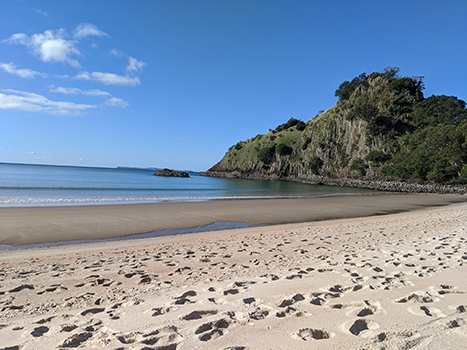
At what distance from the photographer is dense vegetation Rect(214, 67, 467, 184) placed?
42594mm

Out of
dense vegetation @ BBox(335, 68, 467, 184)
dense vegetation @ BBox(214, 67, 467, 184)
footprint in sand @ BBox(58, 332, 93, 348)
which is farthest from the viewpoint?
dense vegetation @ BBox(214, 67, 467, 184)

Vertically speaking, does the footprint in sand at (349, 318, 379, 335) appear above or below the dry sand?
above

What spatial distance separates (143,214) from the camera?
1424 cm

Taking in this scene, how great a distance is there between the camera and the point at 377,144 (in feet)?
209

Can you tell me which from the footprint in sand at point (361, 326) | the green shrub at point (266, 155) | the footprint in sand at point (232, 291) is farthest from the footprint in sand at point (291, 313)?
the green shrub at point (266, 155)

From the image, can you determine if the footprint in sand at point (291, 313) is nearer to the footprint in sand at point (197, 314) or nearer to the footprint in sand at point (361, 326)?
the footprint in sand at point (361, 326)

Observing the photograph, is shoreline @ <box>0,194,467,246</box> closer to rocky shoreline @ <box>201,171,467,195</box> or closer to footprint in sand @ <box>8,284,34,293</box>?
footprint in sand @ <box>8,284,34,293</box>

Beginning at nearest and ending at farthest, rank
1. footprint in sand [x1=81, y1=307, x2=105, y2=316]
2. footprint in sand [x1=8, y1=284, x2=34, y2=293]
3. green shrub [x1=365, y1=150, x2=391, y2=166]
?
footprint in sand [x1=81, y1=307, x2=105, y2=316] → footprint in sand [x1=8, y1=284, x2=34, y2=293] → green shrub [x1=365, y1=150, x2=391, y2=166]

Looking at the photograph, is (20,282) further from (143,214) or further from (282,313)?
(143,214)

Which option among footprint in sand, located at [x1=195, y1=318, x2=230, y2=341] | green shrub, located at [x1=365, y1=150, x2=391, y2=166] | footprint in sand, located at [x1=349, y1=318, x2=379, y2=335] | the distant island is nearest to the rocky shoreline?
the distant island

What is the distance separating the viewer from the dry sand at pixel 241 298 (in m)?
2.49

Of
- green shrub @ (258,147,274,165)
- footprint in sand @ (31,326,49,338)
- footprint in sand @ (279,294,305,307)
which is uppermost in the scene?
green shrub @ (258,147,274,165)

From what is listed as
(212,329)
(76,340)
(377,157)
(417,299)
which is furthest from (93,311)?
(377,157)

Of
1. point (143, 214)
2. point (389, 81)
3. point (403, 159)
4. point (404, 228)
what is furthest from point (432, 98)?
point (143, 214)
